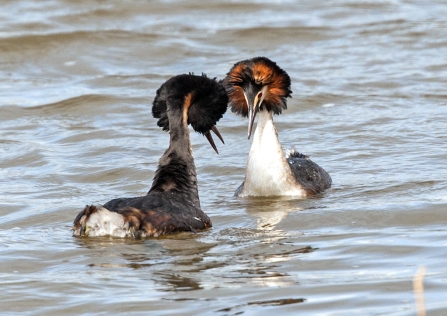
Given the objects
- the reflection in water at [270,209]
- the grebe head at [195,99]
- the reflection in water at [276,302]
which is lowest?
the reflection in water at [276,302]

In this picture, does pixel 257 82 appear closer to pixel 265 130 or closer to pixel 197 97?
pixel 265 130

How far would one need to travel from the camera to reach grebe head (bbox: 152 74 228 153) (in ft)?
29.4

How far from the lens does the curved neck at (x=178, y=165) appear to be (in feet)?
29.6

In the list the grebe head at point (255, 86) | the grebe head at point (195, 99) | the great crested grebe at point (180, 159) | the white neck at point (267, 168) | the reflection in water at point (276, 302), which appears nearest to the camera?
the reflection in water at point (276, 302)

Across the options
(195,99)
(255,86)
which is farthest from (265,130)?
(195,99)

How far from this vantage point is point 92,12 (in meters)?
22.3

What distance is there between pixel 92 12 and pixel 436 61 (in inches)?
309

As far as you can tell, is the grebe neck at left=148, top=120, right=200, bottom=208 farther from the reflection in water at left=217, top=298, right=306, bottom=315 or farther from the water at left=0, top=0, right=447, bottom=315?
the reflection in water at left=217, top=298, right=306, bottom=315

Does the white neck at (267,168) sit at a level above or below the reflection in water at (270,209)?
above

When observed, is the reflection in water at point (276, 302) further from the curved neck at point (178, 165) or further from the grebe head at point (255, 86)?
the grebe head at point (255, 86)

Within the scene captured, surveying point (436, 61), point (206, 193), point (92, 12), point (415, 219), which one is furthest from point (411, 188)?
point (92, 12)

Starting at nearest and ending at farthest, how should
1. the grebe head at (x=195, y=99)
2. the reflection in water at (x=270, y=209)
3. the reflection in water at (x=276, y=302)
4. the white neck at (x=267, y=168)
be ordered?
the reflection in water at (x=276, y=302) → the grebe head at (x=195, y=99) → the reflection in water at (x=270, y=209) → the white neck at (x=267, y=168)

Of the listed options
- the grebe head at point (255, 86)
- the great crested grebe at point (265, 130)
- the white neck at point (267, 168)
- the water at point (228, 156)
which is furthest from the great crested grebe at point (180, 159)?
the white neck at point (267, 168)

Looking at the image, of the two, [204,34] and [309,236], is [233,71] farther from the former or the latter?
[204,34]
